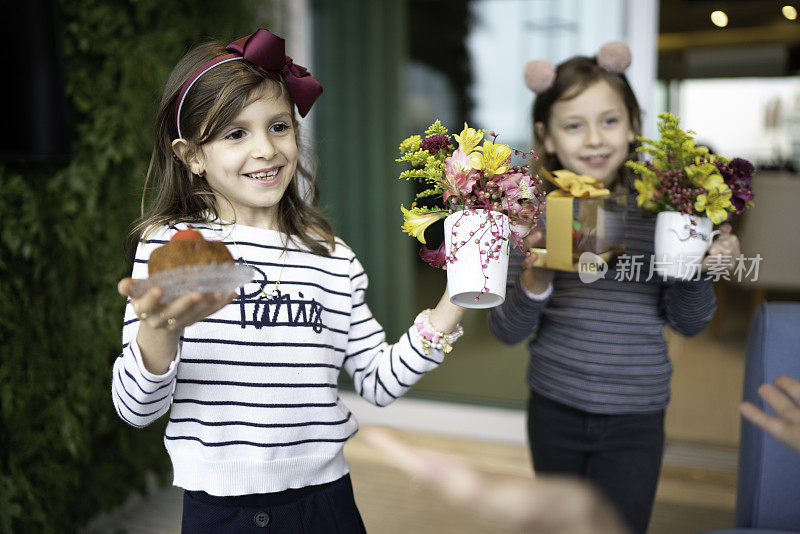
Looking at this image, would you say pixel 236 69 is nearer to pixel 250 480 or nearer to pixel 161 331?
pixel 161 331

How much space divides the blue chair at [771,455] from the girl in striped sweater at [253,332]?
2.41 feet

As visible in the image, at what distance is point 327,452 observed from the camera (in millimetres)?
1167

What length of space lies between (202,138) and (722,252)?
3.36 ft

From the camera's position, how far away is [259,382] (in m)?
1.11

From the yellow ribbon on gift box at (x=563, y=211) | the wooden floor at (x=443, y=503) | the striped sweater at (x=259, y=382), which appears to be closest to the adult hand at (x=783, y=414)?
the yellow ribbon on gift box at (x=563, y=211)

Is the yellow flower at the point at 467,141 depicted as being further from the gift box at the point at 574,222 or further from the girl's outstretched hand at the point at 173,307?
the girl's outstretched hand at the point at 173,307

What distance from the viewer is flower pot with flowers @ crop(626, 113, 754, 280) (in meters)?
1.22

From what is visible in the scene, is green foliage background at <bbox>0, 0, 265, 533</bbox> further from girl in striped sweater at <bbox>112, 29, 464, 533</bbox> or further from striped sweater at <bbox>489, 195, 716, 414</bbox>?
striped sweater at <bbox>489, 195, 716, 414</bbox>

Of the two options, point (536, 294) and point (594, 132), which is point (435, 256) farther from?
point (594, 132)

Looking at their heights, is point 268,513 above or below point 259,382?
below

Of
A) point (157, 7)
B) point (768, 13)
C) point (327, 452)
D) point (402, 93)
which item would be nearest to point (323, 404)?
point (327, 452)

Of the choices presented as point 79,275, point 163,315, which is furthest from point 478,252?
point 79,275

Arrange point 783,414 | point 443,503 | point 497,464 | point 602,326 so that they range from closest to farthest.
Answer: point 783,414 < point 602,326 < point 443,503 < point 497,464

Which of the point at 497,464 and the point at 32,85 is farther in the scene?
the point at 497,464
